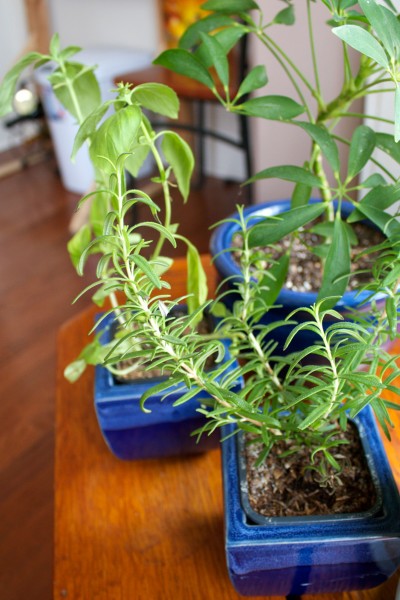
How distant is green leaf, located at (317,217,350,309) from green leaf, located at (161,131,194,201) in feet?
0.51

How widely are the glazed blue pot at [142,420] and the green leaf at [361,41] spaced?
33 cm

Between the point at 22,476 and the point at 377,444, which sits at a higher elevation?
the point at 377,444

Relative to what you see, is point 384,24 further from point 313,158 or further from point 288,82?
point 288,82

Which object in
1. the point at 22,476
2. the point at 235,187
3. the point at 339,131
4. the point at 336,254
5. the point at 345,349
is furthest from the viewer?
the point at 235,187

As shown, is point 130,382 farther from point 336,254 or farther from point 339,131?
point 339,131

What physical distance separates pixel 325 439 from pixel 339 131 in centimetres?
72

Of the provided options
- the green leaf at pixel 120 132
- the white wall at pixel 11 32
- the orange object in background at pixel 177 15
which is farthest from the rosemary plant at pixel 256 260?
the white wall at pixel 11 32

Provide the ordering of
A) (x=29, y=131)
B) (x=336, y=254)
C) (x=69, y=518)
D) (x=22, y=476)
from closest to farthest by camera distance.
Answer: (x=336, y=254) < (x=69, y=518) < (x=22, y=476) < (x=29, y=131)

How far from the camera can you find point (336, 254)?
0.55m

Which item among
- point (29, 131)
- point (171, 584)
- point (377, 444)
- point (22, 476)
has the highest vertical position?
point (377, 444)

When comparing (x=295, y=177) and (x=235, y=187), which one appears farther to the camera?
(x=235, y=187)

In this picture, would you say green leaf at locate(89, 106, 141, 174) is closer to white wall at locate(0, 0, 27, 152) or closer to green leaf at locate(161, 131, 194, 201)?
green leaf at locate(161, 131, 194, 201)

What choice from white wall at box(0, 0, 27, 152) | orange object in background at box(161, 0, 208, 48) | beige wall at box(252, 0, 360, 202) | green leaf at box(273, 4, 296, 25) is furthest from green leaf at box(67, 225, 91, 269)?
white wall at box(0, 0, 27, 152)

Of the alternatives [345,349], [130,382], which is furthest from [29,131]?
[345,349]
